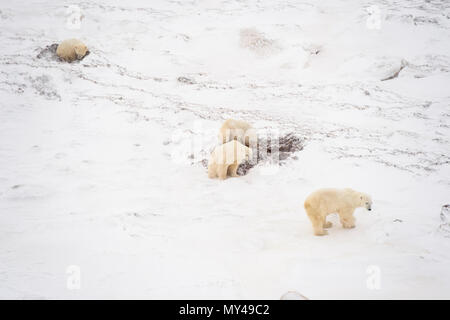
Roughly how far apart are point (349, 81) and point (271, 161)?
8365 millimetres

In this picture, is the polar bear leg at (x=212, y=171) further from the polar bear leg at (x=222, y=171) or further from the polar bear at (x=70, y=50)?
the polar bear at (x=70, y=50)

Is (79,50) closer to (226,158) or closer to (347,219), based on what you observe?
(226,158)

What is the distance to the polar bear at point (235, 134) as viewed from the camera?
983 centimetres

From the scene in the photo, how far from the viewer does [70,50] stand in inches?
613

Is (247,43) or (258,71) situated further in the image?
(247,43)

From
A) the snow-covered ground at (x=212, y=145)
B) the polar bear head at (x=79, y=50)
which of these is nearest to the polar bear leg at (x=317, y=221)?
the snow-covered ground at (x=212, y=145)

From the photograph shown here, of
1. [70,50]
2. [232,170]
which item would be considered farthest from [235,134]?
[70,50]

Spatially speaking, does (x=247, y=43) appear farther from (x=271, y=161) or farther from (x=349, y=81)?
(x=271, y=161)

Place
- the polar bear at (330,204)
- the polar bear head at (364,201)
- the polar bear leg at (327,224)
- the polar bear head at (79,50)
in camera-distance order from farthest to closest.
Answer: the polar bear head at (79,50)
the polar bear leg at (327,224)
the polar bear head at (364,201)
the polar bear at (330,204)

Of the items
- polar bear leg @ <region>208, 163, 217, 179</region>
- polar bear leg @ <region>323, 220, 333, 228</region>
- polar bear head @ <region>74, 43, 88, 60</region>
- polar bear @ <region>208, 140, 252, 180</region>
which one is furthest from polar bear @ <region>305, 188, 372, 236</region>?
polar bear head @ <region>74, 43, 88, 60</region>

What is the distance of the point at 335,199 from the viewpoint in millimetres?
6137

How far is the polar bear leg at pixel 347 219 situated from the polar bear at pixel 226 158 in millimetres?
2948
